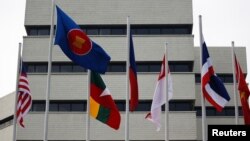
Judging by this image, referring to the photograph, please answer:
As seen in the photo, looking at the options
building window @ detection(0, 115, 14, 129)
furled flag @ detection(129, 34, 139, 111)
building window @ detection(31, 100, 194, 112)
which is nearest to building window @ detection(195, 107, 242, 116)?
building window @ detection(31, 100, 194, 112)

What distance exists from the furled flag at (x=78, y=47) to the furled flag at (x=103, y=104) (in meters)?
1.29

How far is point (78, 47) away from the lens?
21953 millimetres

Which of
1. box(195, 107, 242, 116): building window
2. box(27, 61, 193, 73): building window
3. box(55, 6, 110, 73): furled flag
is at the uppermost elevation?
box(27, 61, 193, 73): building window

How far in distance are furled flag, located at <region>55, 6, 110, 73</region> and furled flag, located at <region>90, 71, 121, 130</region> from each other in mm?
1292

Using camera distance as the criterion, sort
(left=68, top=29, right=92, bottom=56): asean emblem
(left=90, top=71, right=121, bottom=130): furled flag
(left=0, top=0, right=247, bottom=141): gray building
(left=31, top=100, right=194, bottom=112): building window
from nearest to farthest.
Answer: (left=68, top=29, right=92, bottom=56): asean emblem < (left=90, top=71, right=121, bottom=130): furled flag < (left=0, top=0, right=247, bottom=141): gray building < (left=31, top=100, right=194, bottom=112): building window

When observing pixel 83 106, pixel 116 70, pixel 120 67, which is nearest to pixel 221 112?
pixel 120 67

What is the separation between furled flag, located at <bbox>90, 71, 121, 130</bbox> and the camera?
23.1 metres

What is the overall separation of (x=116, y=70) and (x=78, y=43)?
2380 centimetres

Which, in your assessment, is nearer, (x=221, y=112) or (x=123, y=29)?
(x=123, y=29)

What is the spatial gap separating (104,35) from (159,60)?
5.68 metres

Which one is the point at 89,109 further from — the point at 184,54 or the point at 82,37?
the point at 184,54

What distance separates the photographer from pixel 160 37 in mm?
45969

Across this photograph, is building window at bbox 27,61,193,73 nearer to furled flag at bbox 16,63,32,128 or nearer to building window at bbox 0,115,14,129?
building window at bbox 0,115,14,129

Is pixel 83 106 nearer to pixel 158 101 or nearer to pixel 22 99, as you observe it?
pixel 22 99
